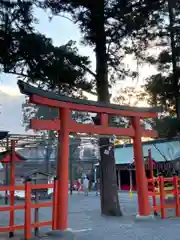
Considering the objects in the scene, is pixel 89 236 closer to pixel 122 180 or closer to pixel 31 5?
pixel 31 5

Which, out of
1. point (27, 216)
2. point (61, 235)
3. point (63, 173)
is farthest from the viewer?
point (63, 173)

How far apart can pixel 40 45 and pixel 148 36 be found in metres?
3.99

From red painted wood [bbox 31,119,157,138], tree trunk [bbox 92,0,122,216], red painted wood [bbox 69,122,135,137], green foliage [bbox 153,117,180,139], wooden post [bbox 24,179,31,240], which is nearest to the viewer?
wooden post [bbox 24,179,31,240]

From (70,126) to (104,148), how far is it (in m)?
3.55

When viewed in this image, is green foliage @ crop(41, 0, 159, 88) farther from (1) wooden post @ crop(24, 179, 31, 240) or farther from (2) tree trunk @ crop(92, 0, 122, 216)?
(1) wooden post @ crop(24, 179, 31, 240)

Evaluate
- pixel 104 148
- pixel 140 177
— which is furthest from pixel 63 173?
pixel 104 148

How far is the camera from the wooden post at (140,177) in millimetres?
9508

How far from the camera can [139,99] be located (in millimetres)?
16297

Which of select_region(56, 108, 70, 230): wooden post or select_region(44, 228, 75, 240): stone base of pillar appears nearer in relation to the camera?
select_region(44, 228, 75, 240): stone base of pillar

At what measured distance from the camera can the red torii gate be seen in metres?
7.38

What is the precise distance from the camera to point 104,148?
11359 mm

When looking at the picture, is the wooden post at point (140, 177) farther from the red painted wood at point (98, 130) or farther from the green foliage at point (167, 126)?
the green foliage at point (167, 126)


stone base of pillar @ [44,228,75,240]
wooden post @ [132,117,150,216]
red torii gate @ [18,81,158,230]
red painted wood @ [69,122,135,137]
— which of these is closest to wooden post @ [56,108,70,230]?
red torii gate @ [18,81,158,230]

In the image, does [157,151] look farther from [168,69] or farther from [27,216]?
[27,216]
